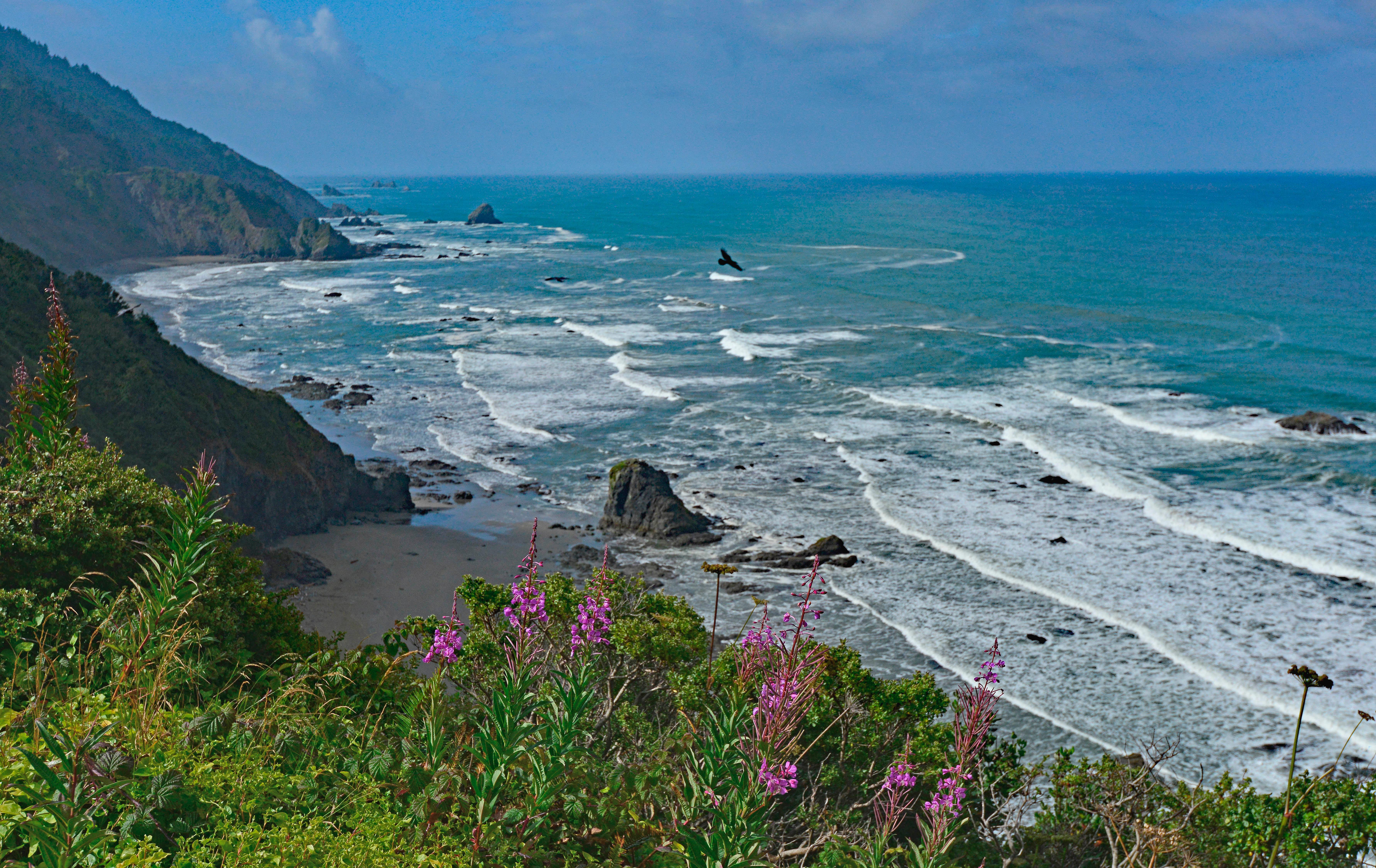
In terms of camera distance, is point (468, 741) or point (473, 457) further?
point (473, 457)

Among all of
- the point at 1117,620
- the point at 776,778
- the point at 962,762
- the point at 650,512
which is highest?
the point at 962,762

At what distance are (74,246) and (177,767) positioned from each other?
9928cm

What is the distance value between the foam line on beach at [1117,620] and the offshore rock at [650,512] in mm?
5297

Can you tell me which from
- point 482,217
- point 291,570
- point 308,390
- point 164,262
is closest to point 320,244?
point 164,262

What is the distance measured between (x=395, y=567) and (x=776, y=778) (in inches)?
747

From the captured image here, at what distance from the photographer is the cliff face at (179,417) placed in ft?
64.1

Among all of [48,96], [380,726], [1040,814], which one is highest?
[48,96]

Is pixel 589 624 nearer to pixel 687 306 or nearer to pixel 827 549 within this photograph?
pixel 827 549

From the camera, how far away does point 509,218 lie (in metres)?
153

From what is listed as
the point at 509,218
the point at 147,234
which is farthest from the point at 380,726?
the point at 509,218

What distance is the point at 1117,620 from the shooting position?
791 inches

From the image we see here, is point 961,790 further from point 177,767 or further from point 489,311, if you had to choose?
point 489,311

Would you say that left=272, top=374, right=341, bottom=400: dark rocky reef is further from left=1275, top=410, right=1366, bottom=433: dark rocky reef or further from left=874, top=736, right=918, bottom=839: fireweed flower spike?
left=874, top=736, right=918, bottom=839: fireweed flower spike

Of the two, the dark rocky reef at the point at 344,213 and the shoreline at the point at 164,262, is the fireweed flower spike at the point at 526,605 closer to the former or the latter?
the shoreline at the point at 164,262
